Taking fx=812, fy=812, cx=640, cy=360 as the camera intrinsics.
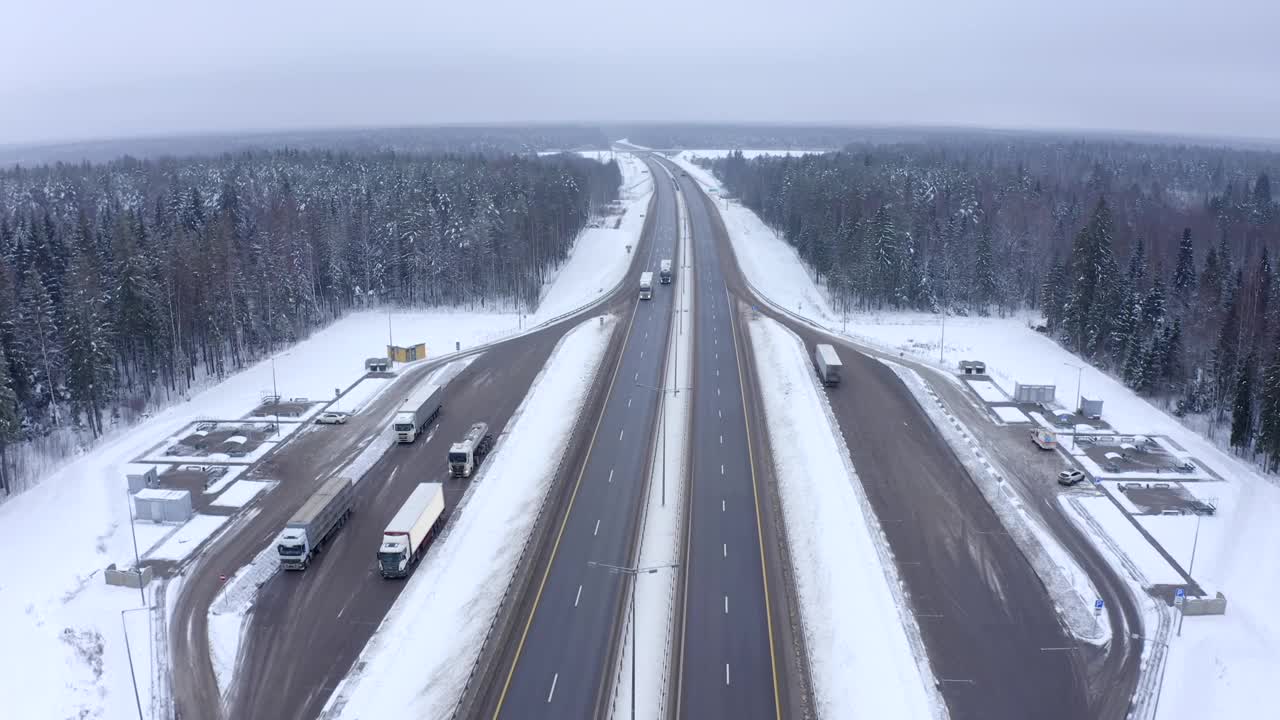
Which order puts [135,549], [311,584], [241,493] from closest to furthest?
1. [311,584]
2. [135,549]
3. [241,493]

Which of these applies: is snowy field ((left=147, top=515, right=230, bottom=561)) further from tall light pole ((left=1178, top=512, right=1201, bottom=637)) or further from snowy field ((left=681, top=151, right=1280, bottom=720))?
tall light pole ((left=1178, top=512, right=1201, bottom=637))

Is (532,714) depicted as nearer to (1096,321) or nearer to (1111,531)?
(1111,531)

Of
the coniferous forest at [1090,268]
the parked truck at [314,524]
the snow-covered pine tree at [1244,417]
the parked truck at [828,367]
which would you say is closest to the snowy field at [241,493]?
the parked truck at [314,524]

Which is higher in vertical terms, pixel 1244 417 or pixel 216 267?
pixel 216 267

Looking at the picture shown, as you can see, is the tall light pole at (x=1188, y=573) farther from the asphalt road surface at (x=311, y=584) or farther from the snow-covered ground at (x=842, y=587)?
the asphalt road surface at (x=311, y=584)

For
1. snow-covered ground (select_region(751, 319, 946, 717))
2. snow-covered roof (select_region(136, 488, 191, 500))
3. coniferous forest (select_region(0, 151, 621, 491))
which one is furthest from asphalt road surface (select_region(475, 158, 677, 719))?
coniferous forest (select_region(0, 151, 621, 491))

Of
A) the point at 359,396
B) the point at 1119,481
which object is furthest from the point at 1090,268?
the point at 359,396

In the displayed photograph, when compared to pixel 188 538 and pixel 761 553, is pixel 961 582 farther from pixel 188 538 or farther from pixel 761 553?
pixel 188 538

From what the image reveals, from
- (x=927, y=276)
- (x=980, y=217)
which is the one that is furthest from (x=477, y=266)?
(x=980, y=217)
